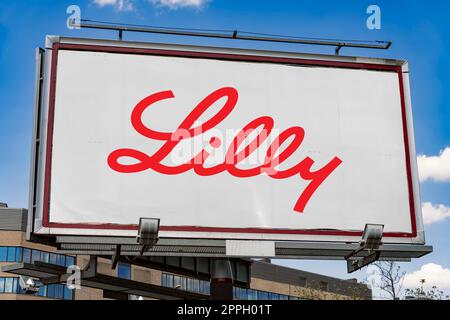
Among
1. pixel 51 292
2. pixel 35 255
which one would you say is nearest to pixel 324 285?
pixel 51 292

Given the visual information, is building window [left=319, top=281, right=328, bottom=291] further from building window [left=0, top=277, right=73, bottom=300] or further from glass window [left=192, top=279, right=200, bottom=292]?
building window [left=0, top=277, right=73, bottom=300]

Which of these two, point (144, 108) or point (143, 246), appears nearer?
point (143, 246)

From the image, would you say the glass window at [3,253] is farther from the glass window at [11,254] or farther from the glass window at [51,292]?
the glass window at [51,292]

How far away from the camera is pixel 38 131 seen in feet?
41.7

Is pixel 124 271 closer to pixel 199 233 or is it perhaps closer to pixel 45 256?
pixel 45 256

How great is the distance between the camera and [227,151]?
43.7 ft

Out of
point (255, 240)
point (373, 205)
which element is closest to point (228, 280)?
point (255, 240)

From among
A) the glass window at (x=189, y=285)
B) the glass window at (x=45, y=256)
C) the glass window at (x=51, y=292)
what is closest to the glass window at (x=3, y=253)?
the glass window at (x=45, y=256)

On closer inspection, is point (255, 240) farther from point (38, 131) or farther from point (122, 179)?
point (38, 131)

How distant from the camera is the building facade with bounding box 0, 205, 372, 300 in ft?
57.4

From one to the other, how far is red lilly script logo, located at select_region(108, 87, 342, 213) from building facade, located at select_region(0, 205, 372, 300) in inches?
84.8

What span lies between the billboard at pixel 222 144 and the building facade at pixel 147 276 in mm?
1735

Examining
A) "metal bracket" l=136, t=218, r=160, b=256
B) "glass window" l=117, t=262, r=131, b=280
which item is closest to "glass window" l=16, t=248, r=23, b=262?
"glass window" l=117, t=262, r=131, b=280
